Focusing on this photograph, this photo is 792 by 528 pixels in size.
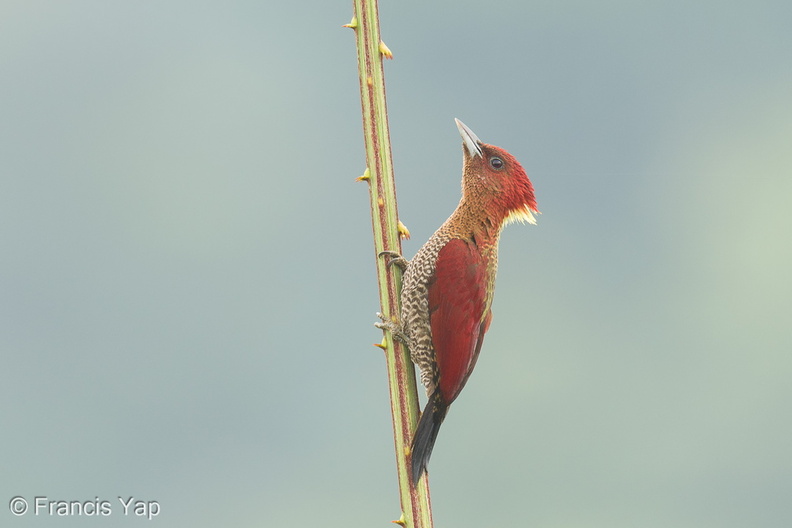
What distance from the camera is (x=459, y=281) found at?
2891 mm

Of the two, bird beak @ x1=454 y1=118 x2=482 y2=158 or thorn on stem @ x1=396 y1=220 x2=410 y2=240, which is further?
bird beak @ x1=454 y1=118 x2=482 y2=158

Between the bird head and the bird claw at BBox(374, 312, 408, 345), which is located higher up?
the bird head

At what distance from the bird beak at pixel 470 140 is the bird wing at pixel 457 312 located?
47 centimetres

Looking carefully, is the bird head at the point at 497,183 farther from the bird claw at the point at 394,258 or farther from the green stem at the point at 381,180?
the green stem at the point at 381,180

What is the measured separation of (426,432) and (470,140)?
53.6 inches

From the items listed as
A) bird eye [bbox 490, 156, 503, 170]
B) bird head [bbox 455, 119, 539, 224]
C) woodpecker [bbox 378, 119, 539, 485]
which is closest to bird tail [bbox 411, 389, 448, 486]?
woodpecker [bbox 378, 119, 539, 485]

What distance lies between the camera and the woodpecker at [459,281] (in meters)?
2.68

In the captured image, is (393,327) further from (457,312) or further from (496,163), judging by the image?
(496,163)

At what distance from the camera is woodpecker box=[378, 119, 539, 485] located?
268 centimetres

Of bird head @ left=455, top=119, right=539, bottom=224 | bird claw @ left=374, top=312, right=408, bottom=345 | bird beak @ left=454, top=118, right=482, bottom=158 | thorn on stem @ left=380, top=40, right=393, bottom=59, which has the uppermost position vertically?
bird beak @ left=454, top=118, right=482, bottom=158

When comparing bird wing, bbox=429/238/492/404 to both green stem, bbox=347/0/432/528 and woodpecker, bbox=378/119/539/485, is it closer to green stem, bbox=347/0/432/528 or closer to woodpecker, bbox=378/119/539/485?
woodpecker, bbox=378/119/539/485

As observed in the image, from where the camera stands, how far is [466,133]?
3.34 m

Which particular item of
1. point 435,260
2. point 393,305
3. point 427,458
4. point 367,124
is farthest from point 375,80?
point 427,458

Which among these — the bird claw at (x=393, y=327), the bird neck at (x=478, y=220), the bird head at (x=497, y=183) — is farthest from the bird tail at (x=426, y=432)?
the bird head at (x=497, y=183)
